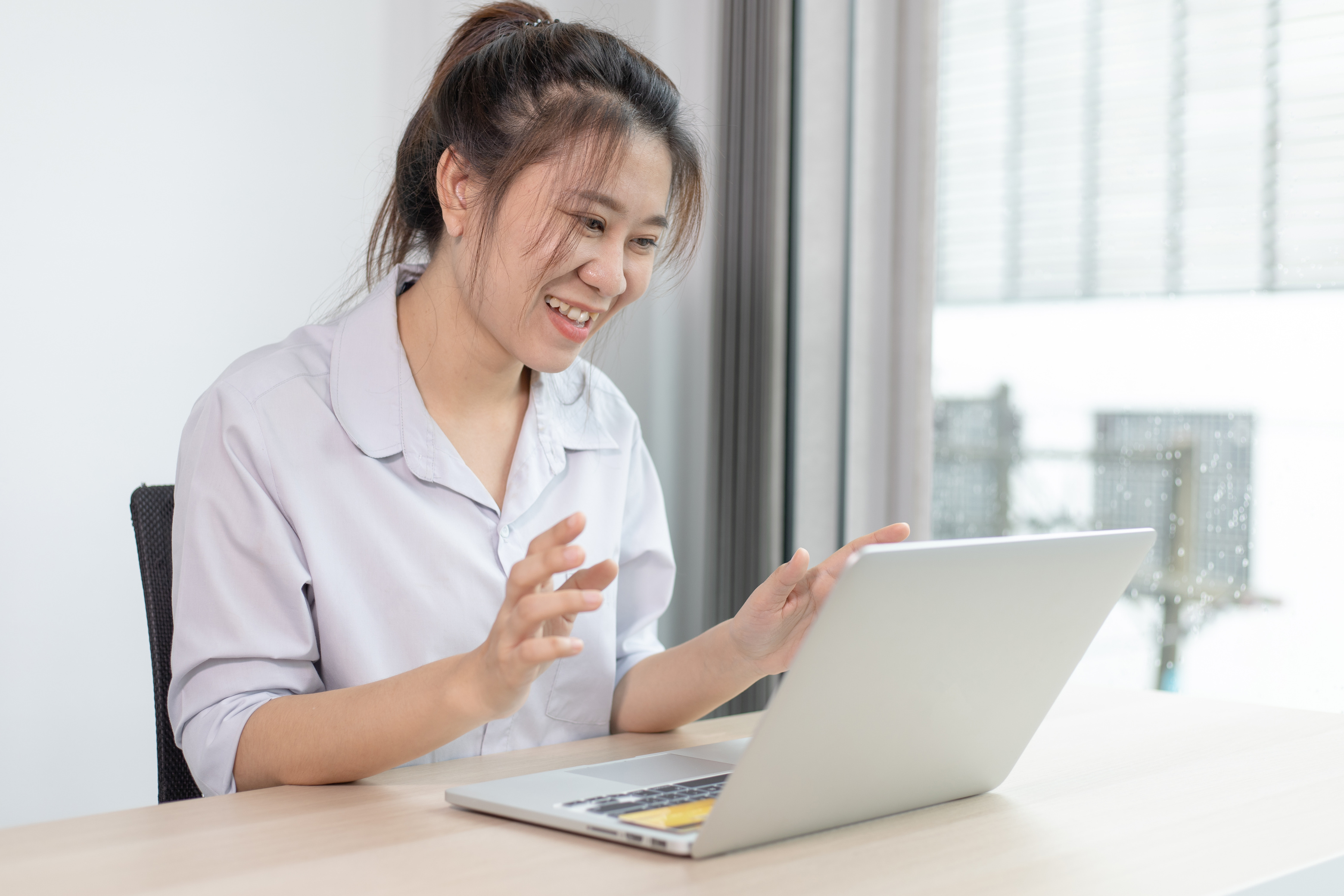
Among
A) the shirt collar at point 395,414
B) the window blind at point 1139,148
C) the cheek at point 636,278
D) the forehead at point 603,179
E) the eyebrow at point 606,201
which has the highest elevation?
the window blind at point 1139,148

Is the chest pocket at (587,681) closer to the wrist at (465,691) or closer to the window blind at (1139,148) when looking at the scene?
the wrist at (465,691)

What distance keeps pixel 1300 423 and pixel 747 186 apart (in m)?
1.28

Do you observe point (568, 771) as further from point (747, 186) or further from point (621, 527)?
point (747, 186)

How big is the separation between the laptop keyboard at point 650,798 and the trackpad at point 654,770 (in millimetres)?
24

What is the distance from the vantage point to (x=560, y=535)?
73 cm

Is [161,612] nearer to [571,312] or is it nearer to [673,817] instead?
[571,312]

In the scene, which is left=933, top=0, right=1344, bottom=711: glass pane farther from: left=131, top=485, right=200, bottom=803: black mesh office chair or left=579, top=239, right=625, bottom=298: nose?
left=131, top=485, right=200, bottom=803: black mesh office chair

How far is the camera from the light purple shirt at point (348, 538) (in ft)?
3.33

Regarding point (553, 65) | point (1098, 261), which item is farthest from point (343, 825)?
point (1098, 261)

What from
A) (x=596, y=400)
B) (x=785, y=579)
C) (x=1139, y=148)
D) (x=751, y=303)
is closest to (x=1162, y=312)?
(x=1139, y=148)

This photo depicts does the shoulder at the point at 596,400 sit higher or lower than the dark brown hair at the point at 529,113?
lower

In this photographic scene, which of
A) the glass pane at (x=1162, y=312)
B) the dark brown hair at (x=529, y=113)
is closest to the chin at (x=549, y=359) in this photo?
the dark brown hair at (x=529, y=113)

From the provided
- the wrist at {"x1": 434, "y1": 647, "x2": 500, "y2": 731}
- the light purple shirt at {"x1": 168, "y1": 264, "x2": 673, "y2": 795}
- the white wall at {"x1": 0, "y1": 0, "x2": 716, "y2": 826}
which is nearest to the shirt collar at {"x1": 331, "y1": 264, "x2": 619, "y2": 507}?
the light purple shirt at {"x1": 168, "y1": 264, "x2": 673, "y2": 795}

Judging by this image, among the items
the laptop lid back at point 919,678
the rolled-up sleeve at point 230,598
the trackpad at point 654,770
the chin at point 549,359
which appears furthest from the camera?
the chin at point 549,359
